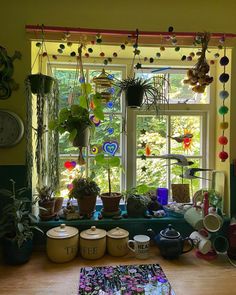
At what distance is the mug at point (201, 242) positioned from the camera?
1.52 metres

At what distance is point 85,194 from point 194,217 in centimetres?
75

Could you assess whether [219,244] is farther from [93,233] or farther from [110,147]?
[110,147]

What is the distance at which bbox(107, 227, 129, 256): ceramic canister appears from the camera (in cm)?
154

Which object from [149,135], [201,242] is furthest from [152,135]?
[201,242]

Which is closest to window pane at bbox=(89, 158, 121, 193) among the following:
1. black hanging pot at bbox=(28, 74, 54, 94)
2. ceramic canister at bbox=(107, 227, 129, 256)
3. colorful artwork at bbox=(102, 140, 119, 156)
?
colorful artwork at bbox=(102, 140, 119, 156)

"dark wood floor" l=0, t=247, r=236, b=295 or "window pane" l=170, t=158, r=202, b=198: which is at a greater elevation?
"window pane" l=170, t=158, r=202, b=198

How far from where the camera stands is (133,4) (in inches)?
67.9

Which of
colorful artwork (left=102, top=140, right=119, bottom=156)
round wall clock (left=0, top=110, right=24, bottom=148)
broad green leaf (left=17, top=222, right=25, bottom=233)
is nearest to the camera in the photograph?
broad green leaf (left=17, top=222, right=25, bottom=233)

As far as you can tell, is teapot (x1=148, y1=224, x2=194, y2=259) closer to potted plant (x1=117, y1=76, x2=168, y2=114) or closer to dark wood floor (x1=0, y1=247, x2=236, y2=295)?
dark wood floor (x1=0, y1=247, x2=236, y2=295)

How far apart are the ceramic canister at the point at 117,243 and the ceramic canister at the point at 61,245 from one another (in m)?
0.22

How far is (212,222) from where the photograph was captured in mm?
1560

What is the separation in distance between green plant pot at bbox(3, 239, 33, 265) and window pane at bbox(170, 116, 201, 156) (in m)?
1.30

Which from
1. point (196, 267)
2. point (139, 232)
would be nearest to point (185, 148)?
point (139, 232)

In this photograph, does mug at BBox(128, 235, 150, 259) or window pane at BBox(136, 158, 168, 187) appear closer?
mug at BBox(128, 235, 150, 259)
